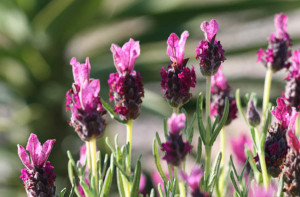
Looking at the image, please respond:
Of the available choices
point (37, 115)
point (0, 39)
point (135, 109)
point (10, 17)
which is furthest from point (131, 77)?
point (0, 39)

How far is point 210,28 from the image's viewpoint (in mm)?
587

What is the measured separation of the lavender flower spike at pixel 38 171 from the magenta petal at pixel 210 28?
204 millimetres

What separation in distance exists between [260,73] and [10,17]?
1.78 meters

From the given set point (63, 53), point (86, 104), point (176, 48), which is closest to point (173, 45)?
point (176, 48)

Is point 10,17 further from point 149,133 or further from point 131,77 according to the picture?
point 131,77

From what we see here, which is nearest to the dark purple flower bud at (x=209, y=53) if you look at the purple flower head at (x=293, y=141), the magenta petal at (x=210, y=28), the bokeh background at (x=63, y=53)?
the magenta petal at (x=210, y=28)

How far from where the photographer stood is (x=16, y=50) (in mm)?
2137

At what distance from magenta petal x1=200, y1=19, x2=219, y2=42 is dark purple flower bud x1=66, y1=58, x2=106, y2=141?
0.13 metres

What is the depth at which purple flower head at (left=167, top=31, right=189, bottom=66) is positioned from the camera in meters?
0.58

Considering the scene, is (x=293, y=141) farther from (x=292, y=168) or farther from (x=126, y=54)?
(x=126, y=54)

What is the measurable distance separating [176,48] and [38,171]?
0.20 meters

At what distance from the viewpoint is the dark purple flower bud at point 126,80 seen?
1.93 feet

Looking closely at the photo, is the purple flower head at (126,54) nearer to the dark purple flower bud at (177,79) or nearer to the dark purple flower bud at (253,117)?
the dark purple flower bud at (177,79)

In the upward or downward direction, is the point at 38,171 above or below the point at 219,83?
below
